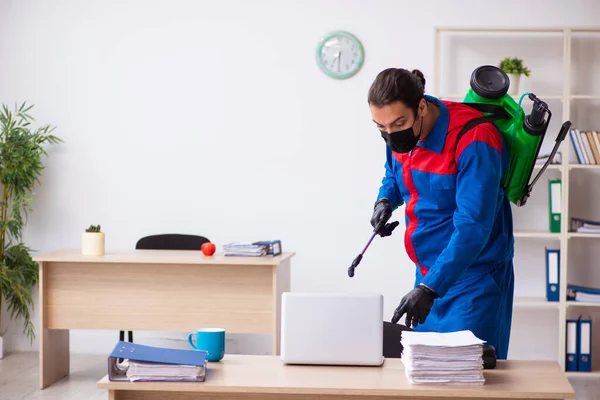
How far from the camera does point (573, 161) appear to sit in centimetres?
499

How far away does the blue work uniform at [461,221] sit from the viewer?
7.07 feet

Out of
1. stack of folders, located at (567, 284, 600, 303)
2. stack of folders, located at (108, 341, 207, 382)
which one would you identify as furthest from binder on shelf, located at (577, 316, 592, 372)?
stack of folders, located at (108, 341, 207, 382)

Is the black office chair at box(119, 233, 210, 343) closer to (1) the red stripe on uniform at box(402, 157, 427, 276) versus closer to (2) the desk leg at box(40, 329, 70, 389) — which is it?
(2) the desk leg at box(40, 329, 70, 389)

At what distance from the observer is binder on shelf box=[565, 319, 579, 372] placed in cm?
476

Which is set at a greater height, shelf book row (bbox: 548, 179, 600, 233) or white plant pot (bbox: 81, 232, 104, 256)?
shelf book row (bbox: 548, 179, 600, 233)

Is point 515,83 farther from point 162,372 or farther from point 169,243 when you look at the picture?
point 162,372

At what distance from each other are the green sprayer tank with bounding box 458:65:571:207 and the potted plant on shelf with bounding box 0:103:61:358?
3334 mm

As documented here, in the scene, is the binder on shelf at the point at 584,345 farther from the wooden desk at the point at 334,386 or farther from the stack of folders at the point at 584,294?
the wooden desk at the point at 334,386

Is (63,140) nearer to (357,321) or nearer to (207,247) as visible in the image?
(207,247)

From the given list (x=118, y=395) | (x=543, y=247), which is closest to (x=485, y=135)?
(x=118, y=395)

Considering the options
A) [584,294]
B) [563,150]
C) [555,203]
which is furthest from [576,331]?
[563,150]

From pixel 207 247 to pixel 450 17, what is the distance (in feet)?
7.28

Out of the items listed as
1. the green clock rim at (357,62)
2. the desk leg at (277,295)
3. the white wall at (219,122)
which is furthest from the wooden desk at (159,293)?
the green clock rim at (357,62)

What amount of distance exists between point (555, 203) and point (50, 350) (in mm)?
3066
